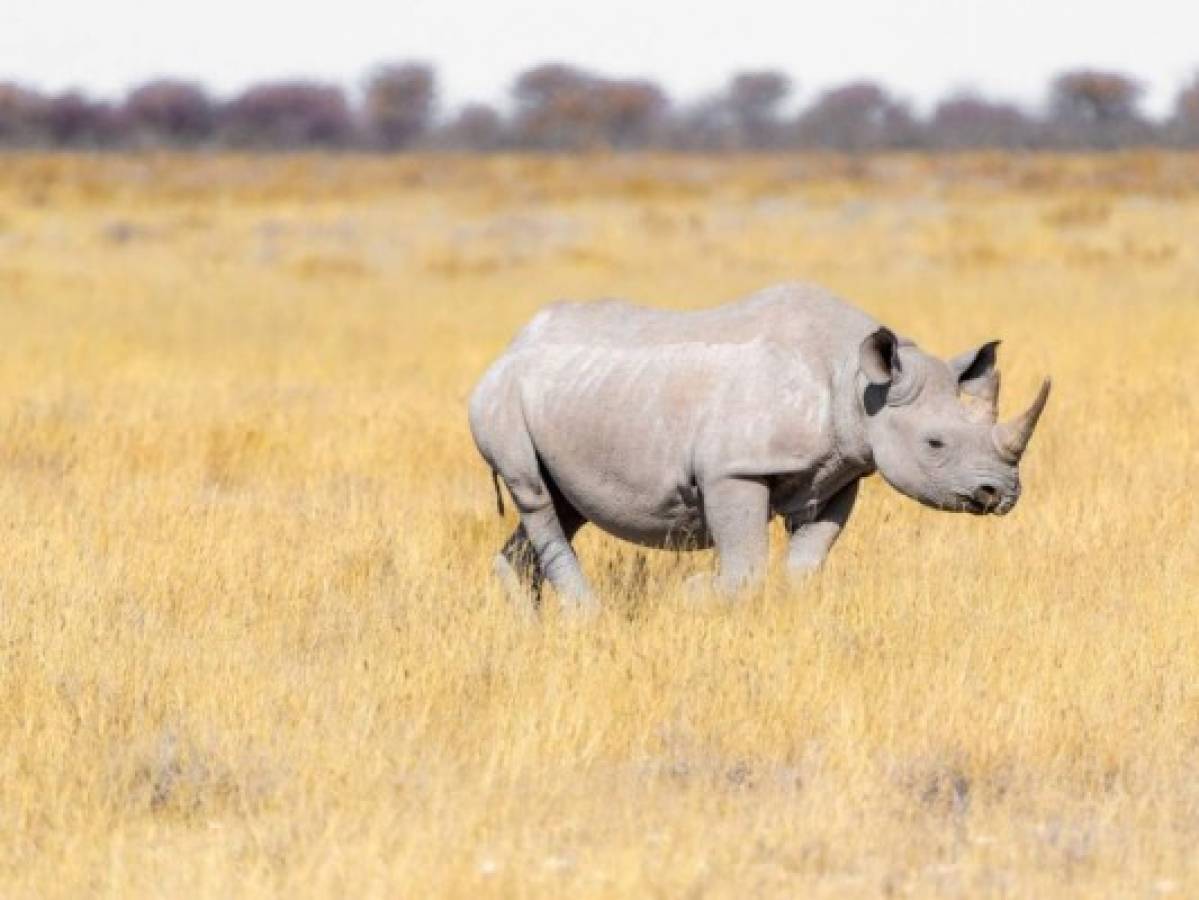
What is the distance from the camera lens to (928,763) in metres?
5.61

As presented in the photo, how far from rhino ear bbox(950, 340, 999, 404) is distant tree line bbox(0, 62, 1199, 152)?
6581 cm

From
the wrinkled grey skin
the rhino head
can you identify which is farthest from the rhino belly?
the rhino head

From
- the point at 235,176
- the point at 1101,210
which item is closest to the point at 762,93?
the point at 235,176

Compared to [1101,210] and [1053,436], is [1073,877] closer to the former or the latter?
Answer: [1053,436]

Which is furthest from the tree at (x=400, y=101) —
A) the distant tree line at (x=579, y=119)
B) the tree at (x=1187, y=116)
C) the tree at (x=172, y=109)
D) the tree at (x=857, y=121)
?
the tree at (x=1187, y=116)

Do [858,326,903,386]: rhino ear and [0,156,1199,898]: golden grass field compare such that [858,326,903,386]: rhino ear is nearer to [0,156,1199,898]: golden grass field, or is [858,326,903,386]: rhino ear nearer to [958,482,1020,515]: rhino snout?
[958,482,1020,515]: rhino snout

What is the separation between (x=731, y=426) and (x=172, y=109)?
4058 inches

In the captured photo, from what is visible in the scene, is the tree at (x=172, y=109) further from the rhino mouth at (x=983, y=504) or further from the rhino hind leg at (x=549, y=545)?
the rhino mouth at (x=983, y=504)

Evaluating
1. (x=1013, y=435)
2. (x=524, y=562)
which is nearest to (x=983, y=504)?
(x=1013, y=435)

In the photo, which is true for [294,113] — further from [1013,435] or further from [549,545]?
[1013,435]

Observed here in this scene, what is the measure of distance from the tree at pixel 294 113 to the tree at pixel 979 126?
2910 centimetres

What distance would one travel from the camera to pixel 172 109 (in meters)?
106

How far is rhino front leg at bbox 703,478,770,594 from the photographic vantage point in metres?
6.74

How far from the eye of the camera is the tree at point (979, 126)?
257ft
